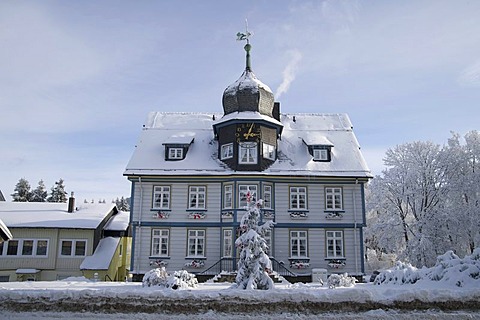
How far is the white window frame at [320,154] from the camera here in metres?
27.3

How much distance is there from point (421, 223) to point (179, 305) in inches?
976

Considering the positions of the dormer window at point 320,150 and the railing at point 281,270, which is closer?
the railing at point 281,270

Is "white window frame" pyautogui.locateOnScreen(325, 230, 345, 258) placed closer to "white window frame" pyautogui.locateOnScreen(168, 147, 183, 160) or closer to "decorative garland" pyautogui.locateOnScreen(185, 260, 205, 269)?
"decorative garland" pyautogui.locateOnScreen(185, 260, 205, 269)

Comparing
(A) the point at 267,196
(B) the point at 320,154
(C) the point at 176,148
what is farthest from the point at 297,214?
(C) the point at 176,148

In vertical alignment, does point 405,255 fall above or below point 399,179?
below

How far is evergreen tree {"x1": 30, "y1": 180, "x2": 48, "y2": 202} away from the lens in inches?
2473

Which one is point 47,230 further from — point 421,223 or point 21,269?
point 421,223

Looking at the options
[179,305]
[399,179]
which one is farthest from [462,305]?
[399,179]

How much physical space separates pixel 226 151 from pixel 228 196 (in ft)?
9.91

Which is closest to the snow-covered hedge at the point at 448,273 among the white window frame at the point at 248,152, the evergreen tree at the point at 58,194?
the white window frame at the point at 248,152

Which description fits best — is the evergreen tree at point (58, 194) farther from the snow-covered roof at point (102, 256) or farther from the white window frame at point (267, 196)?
the white window frame at point (267, 196)

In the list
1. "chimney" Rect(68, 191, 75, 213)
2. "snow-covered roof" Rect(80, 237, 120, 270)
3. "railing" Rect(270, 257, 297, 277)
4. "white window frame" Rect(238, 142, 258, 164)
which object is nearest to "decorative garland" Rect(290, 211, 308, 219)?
"railing" Rect(270, 257, 297, 277)

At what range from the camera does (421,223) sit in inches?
1213

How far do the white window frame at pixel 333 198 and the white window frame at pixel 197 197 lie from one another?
25.1 feet
